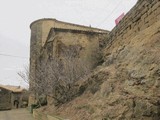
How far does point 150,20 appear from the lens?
290 inches

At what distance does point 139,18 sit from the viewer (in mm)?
8062

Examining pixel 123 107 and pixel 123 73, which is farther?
pixel 123 73

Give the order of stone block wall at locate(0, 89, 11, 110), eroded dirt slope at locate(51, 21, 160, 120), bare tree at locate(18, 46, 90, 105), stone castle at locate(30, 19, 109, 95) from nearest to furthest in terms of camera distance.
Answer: eroded dirt slope at locate(51, 21, 160, 120) → bare tree at locate(18, 46, 90, 105) → stone castle at locate(30, 19, 109, 95) → stone block wall at locate(0, 89, 11, 110)

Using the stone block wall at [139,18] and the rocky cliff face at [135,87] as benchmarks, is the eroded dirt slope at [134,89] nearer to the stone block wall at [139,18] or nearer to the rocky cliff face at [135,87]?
the rocky cliff face at [135,87]

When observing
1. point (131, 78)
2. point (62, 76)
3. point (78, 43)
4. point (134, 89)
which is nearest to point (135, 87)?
point (134, 89)

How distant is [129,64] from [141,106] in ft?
7.00

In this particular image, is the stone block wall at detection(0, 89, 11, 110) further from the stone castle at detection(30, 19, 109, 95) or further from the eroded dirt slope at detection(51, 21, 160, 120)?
the eroded dirt slope at detection(51, 21, 160, 120)

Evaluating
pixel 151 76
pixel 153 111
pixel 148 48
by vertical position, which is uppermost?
pixel 148 48

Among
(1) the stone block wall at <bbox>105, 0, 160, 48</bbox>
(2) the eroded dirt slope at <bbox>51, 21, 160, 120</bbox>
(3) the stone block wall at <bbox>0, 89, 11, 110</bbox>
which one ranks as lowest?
(3) the stone block wall at <bbox>0, 89, 11, 110</bbox>

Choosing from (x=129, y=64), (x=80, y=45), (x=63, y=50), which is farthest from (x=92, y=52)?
(x=129, y=64)

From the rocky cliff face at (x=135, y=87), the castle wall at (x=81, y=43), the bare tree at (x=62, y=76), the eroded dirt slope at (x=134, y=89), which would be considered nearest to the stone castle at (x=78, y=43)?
the castle wall at (x=81, y=43)

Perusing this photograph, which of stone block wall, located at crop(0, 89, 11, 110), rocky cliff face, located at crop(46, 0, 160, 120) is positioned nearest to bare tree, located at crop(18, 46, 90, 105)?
rocky cliff face, located at crop(46, 0, 160, 120)

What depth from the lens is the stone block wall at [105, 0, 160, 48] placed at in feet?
23.4

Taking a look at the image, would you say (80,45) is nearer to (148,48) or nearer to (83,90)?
(83,90)
